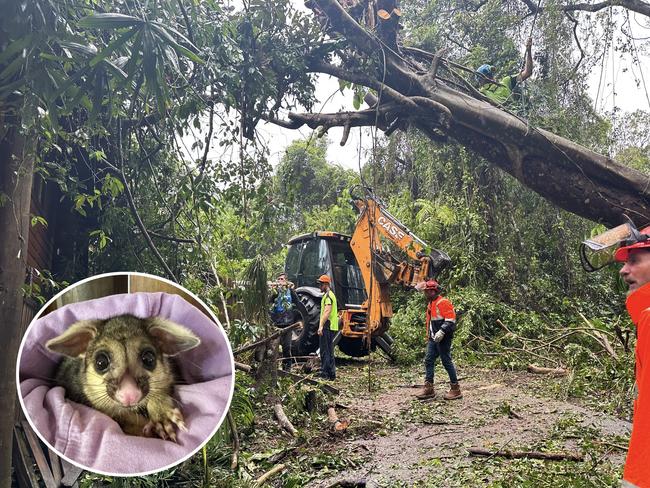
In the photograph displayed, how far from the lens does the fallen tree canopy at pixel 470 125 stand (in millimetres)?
4012

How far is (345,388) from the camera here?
838cm

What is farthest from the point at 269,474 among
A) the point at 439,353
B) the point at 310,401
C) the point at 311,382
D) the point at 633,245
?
the point at 439,353

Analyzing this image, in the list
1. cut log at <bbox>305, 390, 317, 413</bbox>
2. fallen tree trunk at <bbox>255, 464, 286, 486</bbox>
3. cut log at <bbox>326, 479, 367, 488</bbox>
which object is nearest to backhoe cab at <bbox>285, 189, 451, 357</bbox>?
cut log at <bbox>305, 390, 317, 413</bbox>

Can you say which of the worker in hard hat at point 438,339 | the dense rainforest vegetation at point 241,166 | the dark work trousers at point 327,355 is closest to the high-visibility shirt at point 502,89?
the dense rainforest vegetation at point 241,166

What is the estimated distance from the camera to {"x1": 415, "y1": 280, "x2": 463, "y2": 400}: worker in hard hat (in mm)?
A: 7520

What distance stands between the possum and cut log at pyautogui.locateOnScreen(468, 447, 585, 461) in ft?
14.0

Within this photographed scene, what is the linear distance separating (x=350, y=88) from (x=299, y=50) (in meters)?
0.67

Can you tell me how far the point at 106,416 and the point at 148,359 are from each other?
17 cm

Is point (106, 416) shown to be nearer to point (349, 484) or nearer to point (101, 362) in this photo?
point (101, 362)

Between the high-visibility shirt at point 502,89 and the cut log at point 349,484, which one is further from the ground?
the high-visibility shirt at point 502,89

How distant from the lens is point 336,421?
597 centimetres

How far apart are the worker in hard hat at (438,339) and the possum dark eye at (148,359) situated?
647 cm

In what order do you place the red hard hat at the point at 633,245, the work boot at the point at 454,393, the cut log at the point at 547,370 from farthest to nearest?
the cut log at the point at 547,370
the work boot at the point at 454,393
the red hard hat at the point at 633,245

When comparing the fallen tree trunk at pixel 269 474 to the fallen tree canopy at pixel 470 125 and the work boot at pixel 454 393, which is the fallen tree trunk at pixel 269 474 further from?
the work boot at pixel 454 393
